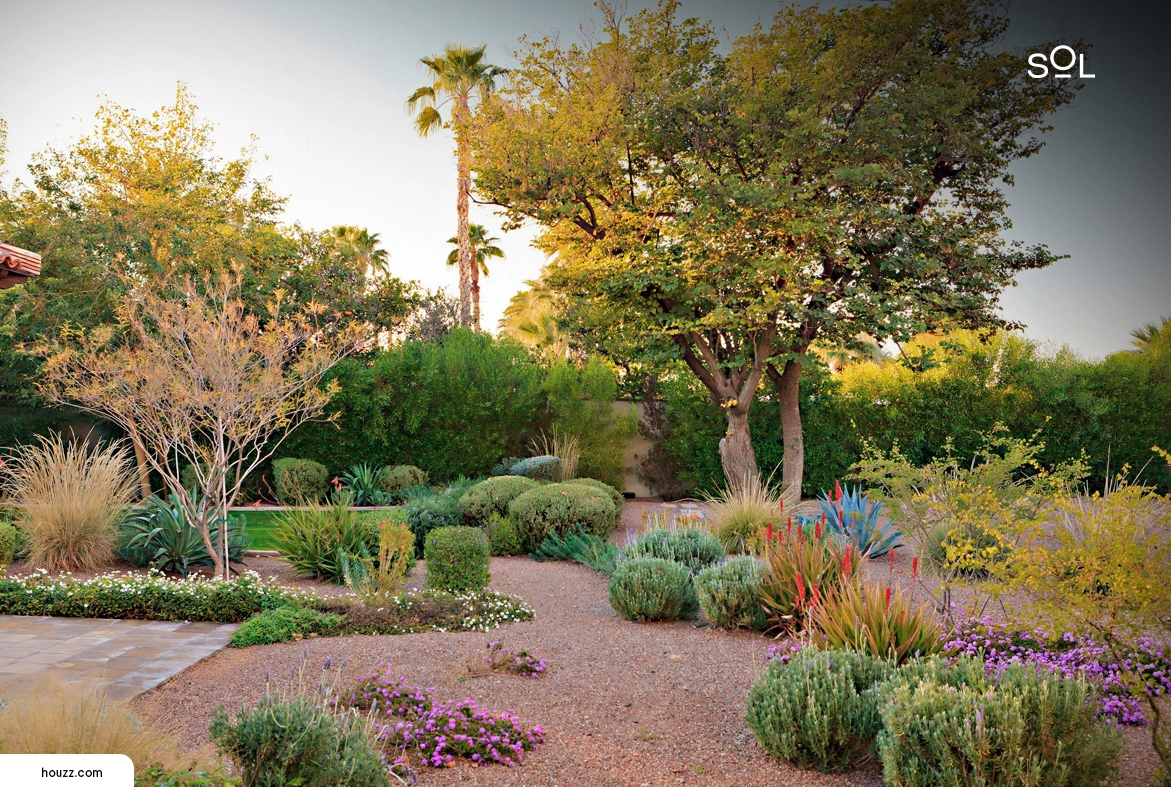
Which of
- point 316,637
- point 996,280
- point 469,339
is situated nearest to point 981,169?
point 996,280

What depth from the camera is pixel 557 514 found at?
331 inches

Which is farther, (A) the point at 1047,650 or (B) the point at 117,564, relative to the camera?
(B) the point at 117,564

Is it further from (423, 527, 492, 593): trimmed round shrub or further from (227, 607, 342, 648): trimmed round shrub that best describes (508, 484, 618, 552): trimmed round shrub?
(227, 607, 342, 648): trimmed round shrub

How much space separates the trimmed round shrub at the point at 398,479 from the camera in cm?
1191

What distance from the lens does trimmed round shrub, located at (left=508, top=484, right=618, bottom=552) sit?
8.43 m

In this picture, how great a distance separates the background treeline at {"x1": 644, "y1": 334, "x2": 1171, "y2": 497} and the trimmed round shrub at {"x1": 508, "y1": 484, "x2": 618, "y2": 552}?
550cm

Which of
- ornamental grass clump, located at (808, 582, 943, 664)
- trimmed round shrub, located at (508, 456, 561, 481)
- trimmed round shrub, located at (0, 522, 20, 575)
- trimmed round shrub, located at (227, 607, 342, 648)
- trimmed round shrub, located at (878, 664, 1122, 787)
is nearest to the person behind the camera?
trimmed round shrub, located at (878, 664, 1122, 787)

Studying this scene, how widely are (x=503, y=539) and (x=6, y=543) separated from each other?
450 cm

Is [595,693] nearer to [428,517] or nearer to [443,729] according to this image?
[443,729]

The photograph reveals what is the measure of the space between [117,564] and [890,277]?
35.9 ft

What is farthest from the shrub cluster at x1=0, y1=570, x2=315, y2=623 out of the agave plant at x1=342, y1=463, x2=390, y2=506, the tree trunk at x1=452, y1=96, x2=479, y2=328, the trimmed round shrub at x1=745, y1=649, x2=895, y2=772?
the tree trunk at x1=452, y1=96, x2=479, y2=328

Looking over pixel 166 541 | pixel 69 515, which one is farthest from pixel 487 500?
pixel 69 515

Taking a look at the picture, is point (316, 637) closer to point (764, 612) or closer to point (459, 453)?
point (764, 612)

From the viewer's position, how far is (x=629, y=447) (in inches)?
566
